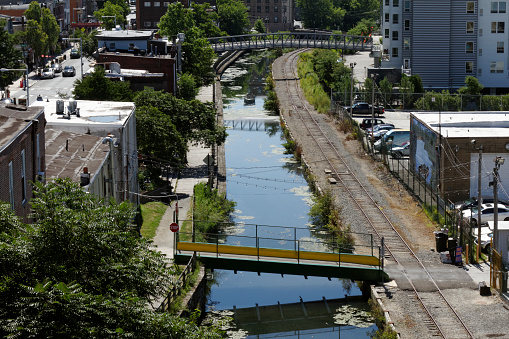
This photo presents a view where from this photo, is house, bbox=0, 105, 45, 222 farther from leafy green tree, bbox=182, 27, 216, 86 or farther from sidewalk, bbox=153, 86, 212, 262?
leafy green tree, bbox=182, 27, 216, 86

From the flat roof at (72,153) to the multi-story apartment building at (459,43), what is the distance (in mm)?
59714

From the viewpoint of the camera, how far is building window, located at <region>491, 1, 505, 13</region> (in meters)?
92.8

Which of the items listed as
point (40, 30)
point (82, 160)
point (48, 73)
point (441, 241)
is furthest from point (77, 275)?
point (40, 30)

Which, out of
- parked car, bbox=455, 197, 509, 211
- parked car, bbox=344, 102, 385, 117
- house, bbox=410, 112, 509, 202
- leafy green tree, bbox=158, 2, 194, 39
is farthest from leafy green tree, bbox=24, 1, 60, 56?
parked car, bbox=455, 197, 509, 211

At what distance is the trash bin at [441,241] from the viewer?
133ft

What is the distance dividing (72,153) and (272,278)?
1070cm

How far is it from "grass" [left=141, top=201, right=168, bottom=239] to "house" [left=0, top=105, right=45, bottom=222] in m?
11.0

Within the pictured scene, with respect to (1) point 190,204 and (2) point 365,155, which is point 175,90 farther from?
(1) point 190,204

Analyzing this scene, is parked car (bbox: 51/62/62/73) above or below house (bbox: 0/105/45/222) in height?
above

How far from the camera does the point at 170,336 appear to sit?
19094mm

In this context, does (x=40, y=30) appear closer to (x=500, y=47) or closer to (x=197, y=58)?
(x=197, y=58)

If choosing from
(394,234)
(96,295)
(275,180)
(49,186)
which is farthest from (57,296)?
(275,180)

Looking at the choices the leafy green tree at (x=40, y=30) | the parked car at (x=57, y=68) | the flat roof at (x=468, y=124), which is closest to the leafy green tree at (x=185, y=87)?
the parked car at (x=57, y=68)

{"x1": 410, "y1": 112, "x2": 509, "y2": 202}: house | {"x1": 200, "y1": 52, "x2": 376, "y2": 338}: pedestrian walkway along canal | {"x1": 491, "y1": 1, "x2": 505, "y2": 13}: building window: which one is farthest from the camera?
{"x1": 491, "y1": 1, "x2": 505, "y2": 13}: building window
